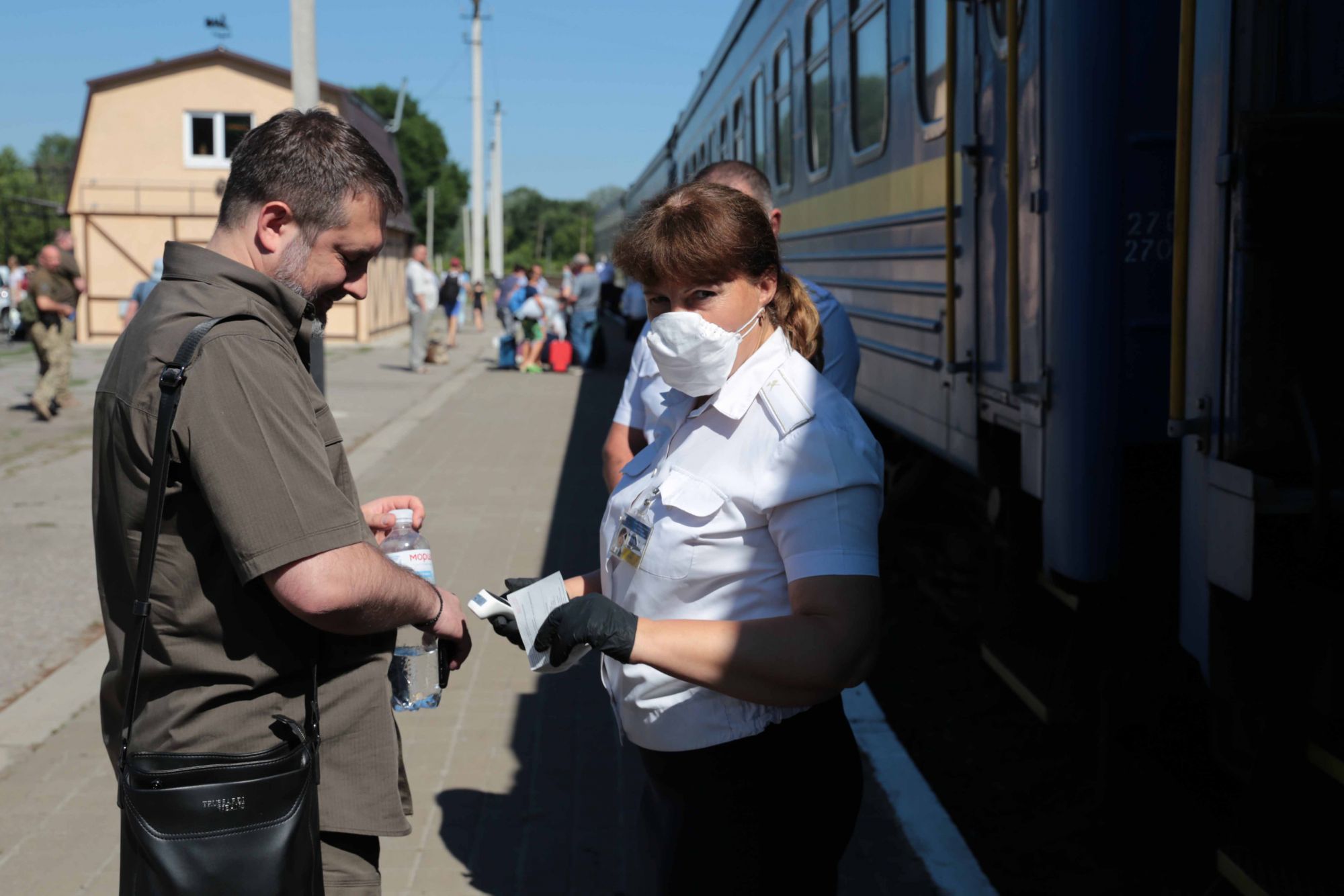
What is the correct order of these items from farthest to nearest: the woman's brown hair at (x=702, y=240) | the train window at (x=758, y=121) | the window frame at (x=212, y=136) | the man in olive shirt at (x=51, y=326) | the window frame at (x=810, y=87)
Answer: the window frame at (x=212, y=136), the man in olive shirt at (x=51, y=326), the train window at (x=758, y=121), the window frame at (x=810, y=87), the woman's brown hair at (x=702, y=240)

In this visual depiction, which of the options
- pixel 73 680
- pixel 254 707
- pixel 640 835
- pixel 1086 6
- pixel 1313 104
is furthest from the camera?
pixel 73 680

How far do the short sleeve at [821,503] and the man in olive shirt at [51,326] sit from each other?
12.9m

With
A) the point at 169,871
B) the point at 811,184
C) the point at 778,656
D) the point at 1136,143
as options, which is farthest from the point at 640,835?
the point at 811,184

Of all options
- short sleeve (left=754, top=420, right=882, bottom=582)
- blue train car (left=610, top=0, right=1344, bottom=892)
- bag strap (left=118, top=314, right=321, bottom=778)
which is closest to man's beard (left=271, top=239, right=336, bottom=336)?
bag strap (left=118, top=314, right=321, bottom=778)

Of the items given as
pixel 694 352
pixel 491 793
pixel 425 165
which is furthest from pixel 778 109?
pixel 425 165

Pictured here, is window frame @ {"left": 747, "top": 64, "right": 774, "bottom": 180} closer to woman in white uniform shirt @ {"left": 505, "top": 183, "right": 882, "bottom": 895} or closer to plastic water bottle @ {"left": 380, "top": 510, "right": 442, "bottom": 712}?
plastic water bottle @ {"left": 380, "top": 510, "right": 442, "bottom": 712}

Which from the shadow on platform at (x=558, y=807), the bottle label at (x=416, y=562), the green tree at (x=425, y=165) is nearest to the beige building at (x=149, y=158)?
the shadow on platform at (x=558, y=807)

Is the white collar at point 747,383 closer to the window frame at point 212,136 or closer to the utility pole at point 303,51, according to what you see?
the utility pole at point 303,51

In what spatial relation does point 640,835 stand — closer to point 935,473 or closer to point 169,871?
point 169,871

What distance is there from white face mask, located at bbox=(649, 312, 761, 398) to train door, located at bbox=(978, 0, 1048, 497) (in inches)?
92.5

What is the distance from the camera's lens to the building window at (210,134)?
89.5 ft

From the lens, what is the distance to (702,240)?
2.31 metres

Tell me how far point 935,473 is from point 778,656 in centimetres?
560

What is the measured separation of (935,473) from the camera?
7.54 metres
